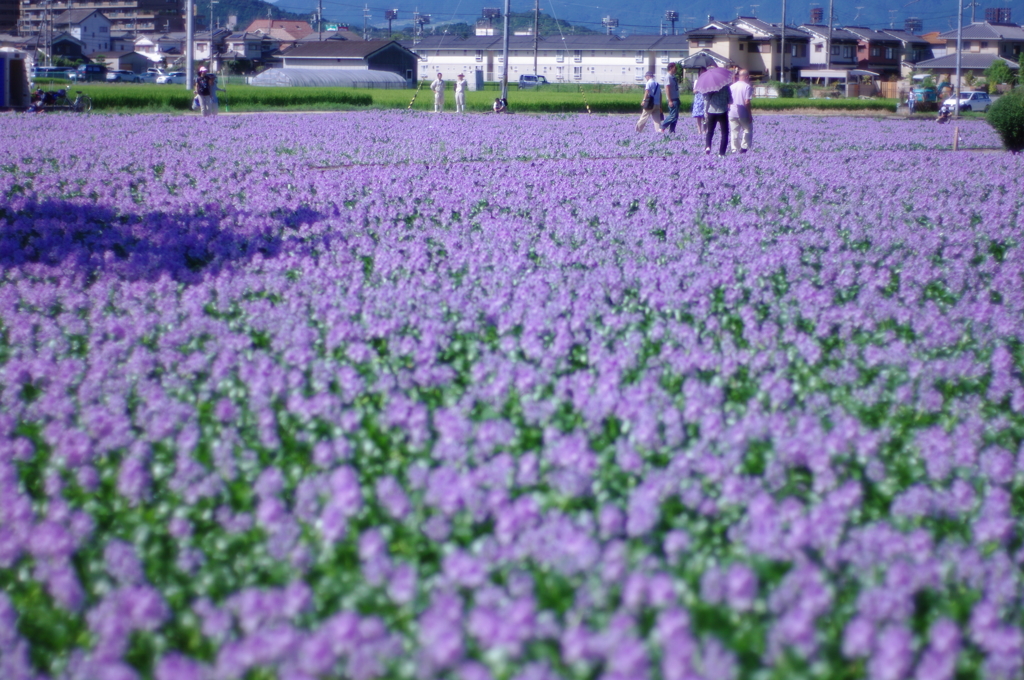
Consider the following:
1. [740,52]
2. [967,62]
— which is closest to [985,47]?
[967,62]

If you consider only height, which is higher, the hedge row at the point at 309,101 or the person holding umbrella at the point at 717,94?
the hedge row at the point at 309,101

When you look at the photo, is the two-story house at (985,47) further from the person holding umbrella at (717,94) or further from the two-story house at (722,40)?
the person holding umbrella at (717,94)

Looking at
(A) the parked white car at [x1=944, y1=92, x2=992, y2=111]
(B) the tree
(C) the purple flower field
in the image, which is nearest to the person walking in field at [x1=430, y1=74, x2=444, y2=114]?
(C) the purple flower field

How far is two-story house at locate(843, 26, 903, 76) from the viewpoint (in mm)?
104625

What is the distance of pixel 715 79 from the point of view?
18.1 m

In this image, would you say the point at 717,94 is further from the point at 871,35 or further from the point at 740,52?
the point at 871,35

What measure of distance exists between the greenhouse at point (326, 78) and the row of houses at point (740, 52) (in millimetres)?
23409

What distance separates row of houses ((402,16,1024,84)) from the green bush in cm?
6842

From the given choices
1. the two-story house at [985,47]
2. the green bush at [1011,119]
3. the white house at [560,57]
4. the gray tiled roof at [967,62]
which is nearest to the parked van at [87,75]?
the white house at [560,57]

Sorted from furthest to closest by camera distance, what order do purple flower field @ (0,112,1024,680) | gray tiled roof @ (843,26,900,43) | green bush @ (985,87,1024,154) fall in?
gray tiled roof @ (843,26,900,43)
green bush @ (985,87,1024,154)
purple flower field @ (0,112,1024,680)

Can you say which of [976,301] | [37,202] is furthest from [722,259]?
[37,202]

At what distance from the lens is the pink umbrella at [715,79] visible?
1802 centimetres

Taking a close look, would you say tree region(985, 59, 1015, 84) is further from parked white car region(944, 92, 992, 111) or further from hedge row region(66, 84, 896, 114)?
hedge row region(66, 84, 896, 114)

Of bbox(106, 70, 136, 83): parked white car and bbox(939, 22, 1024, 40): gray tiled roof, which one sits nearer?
bbox(106, 70, 136, 83): parked white car
